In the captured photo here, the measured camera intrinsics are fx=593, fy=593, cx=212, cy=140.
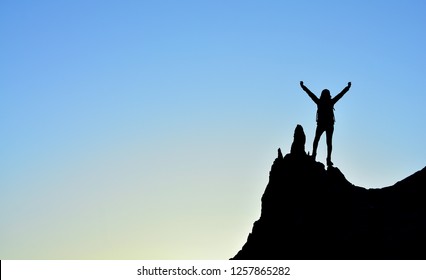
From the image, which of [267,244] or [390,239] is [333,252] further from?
[267,244]

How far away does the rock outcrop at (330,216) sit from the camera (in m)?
26.5

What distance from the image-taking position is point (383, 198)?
29.9 m

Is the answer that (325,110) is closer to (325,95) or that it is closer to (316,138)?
(325,95)

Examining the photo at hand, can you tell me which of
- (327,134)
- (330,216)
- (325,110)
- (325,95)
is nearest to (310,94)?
(325,95)

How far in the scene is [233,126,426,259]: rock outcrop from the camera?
1042 inches

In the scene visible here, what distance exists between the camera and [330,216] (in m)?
28.2

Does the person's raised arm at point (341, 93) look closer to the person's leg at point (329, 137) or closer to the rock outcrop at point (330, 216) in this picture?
the person's leg at point (329, 137)

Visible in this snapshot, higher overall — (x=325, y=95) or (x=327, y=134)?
(x=325, y=95)

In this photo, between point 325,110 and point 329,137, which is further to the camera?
point 329,137

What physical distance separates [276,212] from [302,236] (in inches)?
118

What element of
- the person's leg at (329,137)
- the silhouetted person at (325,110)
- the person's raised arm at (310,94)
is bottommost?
the person's leg at (329,137)

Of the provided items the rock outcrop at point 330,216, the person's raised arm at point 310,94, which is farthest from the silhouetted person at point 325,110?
the rock outcrop at point 330,216

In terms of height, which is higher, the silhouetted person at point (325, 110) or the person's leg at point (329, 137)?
the silhouetted person at point (325, 110)

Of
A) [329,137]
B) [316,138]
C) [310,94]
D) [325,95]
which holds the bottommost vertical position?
[329,137]
